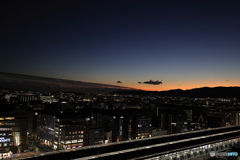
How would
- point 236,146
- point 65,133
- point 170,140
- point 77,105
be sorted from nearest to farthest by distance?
point 170,140
point 236,146
point 65,133
point 77,105

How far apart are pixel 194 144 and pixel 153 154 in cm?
276

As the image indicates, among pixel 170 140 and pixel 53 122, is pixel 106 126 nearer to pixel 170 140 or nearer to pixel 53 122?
pixel 53 122

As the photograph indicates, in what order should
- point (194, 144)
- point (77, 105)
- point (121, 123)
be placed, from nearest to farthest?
point (194, 144) < point (121, 123) < point (77, 105)

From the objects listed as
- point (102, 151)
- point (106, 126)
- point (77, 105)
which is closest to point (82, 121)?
point (106, 126)

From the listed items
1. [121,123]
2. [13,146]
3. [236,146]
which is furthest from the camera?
[121,123]

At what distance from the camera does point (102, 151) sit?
327 inches

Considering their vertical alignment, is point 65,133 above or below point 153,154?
below

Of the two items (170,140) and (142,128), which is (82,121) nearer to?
(142,128)

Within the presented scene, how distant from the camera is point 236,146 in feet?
38.4

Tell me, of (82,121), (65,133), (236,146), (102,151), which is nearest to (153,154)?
(102,151)

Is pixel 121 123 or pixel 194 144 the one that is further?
pixel 121 123

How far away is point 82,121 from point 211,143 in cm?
1132

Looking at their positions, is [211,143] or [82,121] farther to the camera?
[82,121]

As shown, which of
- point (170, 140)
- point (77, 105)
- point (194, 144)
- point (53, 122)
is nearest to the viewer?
point (194, 144)
